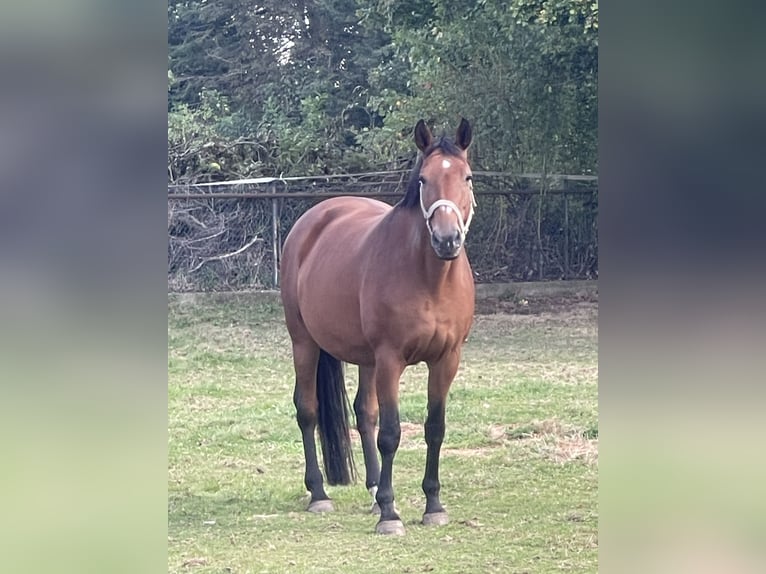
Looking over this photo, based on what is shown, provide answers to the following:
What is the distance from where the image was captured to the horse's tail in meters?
4.61

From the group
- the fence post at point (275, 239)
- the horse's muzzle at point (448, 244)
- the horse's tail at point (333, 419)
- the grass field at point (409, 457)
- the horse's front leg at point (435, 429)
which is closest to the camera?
the horse's muzzle at point (448, 244)

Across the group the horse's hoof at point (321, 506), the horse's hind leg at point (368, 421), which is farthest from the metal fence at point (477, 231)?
the horse's hoof at point (321, 506)

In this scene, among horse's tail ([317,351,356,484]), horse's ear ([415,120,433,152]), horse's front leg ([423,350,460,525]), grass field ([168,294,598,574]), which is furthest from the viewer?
horse's tail ([317,351,356,484])

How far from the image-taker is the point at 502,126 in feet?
32.6

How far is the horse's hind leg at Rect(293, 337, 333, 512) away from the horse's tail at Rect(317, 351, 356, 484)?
3 cm

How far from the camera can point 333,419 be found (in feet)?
15.1

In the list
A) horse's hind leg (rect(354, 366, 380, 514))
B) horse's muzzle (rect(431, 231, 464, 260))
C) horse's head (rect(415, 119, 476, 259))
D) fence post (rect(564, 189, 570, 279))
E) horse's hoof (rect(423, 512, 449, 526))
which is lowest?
horse's hoof (rect(423, 512, 449, 526))

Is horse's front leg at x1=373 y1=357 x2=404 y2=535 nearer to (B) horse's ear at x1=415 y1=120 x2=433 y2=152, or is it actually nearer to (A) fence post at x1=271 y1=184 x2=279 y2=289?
(B) horse's ear at x1=415 y1=120 x2=433 y2=152

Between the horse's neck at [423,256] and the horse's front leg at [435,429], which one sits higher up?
the horse's neck at [423,256]

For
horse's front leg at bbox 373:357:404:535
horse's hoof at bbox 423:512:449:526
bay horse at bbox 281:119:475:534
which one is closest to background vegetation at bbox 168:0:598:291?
bay horse at bbox 281:119:475:534

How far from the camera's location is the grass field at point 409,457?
12.2 ft

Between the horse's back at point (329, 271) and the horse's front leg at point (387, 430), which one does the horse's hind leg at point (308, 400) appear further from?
the horse's front leg at point (387, 430)
